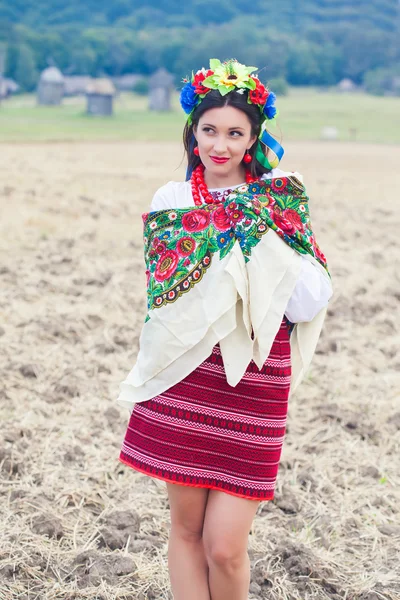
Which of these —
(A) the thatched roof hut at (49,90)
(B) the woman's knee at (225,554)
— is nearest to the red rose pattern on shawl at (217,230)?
(B) the woman's knee at (225,554)

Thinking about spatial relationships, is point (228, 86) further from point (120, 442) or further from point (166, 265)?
point (120, 442)

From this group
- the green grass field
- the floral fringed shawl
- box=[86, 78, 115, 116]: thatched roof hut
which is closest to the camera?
the floral fringed shawl

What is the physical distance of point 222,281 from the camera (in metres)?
2.19

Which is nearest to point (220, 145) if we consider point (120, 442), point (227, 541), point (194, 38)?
point (227, 541)

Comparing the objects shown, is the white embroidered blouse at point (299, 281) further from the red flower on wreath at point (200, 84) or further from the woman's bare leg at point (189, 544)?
the woman's bare leg at point (189, 544)

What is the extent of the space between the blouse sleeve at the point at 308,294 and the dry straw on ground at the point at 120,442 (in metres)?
1.17

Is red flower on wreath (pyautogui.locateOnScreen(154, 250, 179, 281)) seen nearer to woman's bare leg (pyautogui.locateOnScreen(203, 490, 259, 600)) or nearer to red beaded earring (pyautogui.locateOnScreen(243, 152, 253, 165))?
red beaded earring (pyautogui.locateOnScreen(243, 152, 253, 165))

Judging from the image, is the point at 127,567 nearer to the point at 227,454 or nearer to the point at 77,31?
the point at 227,454

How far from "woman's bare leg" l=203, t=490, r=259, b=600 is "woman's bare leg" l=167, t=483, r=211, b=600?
31mm

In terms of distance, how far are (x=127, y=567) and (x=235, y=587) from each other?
807mm

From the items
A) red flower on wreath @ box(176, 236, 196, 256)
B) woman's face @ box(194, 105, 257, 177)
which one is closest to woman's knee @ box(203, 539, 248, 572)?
red flower on wreath @ box(176, 236, 196, 256)

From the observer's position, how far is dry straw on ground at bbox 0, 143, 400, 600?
9.89ft

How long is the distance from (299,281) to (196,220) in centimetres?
32

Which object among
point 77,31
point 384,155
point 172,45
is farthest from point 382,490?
point 77,31
